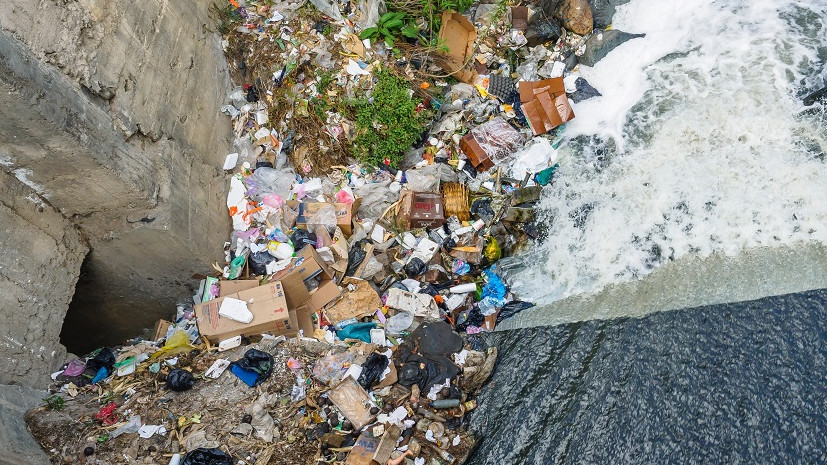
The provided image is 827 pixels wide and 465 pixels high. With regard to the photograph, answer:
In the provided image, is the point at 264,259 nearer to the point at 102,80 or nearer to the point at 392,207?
the point at 392,207

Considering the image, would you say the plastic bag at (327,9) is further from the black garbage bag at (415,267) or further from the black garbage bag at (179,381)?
the black garbage bag at (179,381)

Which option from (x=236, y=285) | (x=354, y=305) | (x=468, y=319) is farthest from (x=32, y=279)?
(x=468, y=319)

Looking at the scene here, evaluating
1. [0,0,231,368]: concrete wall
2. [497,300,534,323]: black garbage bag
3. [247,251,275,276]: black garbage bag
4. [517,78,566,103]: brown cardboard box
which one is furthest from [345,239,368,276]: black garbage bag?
[517,78,566,103]: brown cardboard box

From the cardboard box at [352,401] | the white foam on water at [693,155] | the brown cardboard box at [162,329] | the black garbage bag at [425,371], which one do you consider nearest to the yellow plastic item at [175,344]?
the brown cardboard box at [162,329]

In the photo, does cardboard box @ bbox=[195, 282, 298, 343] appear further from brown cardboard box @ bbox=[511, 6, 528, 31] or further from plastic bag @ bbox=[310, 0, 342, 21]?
brown cardboard box @ bbox=[511, 6, 528, 31]

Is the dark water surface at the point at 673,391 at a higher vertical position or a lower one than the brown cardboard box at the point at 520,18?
lower

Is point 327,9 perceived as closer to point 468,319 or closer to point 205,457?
point 468,319
